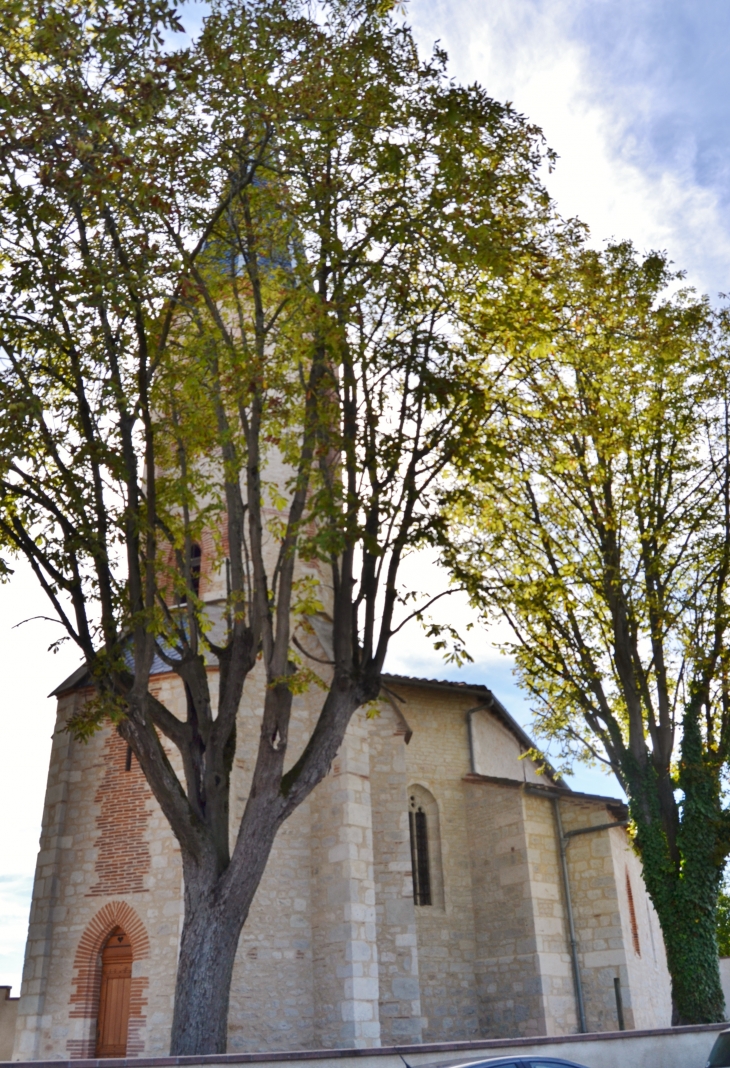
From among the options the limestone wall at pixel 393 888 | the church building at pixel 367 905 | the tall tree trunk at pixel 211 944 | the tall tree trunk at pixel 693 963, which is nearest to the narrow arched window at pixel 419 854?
the church building at pixel 367 905

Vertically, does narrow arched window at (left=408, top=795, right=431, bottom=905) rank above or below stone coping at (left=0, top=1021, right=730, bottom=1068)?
above

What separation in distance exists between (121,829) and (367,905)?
12.0 feet

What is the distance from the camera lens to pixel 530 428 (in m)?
11.4

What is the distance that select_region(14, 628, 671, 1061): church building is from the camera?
12.6 m

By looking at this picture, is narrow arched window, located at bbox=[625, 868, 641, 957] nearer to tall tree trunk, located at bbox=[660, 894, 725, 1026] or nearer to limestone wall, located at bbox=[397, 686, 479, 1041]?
limestone wall, located at bbox=[397, 686, 479, 1041]

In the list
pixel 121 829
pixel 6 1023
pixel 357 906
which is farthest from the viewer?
pixel 6 1023

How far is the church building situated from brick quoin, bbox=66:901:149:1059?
2 cm

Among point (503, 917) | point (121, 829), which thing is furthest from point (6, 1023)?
point (503, 917)

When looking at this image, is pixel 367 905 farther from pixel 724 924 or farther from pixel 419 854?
pixel 724 924

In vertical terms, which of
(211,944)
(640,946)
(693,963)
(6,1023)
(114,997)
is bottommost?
(6,1023)

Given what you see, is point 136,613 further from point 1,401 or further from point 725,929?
point 725,929

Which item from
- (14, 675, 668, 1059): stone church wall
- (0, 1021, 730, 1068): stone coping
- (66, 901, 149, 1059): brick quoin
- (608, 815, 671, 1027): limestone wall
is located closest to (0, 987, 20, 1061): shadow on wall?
(14, 675, 668, 1059): stone church wall

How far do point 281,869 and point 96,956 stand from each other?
8.96 feet

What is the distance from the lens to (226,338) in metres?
9.06
